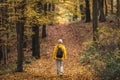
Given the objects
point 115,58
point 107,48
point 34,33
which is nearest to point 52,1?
point 34,33

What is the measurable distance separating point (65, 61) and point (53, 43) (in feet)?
27.5

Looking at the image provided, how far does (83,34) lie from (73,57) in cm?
829

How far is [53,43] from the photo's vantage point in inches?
1184

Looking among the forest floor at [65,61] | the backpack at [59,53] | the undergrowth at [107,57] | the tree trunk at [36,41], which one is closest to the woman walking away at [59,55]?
the backpack at [59,53]

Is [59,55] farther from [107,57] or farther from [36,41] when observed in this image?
[36,41]

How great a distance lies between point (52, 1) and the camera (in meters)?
Result: 18.8

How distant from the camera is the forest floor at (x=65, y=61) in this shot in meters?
15.4

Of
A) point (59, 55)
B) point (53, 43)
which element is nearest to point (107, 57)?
point (59, 55)

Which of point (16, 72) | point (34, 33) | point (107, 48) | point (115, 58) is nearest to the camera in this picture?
point (115, 58)

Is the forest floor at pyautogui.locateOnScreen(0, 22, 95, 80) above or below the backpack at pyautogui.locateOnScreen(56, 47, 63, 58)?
below

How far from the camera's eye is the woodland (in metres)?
13.2

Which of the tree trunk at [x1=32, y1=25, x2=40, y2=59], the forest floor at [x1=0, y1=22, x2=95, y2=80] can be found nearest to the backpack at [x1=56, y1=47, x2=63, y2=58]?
the forest floor at [x1=0, y1=22, x2=95, y2=80]

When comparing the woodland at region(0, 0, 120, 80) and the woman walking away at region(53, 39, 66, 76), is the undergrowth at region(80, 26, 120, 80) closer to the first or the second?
the woodland at region(0, 0, 120, 80)

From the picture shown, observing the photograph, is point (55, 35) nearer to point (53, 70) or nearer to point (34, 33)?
point (34, 33)
